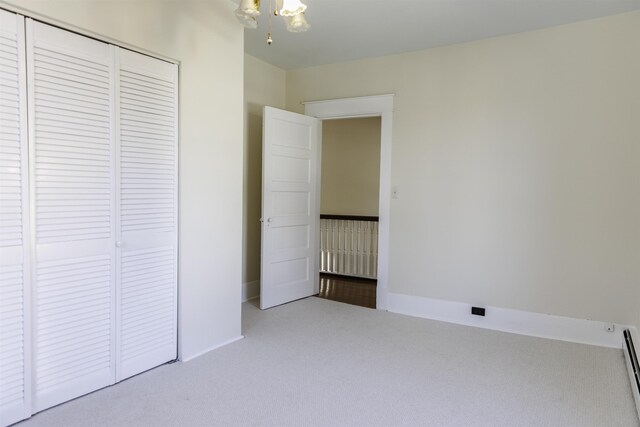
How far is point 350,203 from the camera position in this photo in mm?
6188

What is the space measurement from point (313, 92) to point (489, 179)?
2106mm

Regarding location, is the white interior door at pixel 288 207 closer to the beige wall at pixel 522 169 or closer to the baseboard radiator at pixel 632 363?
the beige wall at pixel 522 169

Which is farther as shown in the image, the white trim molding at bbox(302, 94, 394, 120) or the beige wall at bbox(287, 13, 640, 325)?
the white trim molding at bbox(302, 94, 394, 120)

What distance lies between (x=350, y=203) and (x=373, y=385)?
12.9ft

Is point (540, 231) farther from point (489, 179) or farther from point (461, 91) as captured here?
point (461, 91)

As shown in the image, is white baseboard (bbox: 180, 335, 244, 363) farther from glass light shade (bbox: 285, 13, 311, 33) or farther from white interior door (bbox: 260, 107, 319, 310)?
glass light shade (bbox: 285, 13, 311, 33)

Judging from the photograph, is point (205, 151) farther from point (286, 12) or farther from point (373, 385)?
point (373, 385)

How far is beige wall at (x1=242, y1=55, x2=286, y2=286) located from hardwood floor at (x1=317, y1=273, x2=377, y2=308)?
3.02 ft

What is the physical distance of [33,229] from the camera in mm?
1998

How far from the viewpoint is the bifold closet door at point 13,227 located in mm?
1879

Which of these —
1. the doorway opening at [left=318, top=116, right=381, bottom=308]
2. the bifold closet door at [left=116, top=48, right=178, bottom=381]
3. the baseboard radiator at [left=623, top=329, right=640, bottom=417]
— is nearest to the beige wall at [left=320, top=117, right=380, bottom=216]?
the doorway opening at [left=318, top=116, right=381, bottom=308]

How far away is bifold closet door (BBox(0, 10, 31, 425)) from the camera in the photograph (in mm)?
1879

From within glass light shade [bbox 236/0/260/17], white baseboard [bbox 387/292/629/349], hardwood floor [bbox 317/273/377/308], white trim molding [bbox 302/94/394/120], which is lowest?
hardwood floor [bbox 317/273/377/308]

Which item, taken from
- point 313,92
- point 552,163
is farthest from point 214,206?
point 552,163
